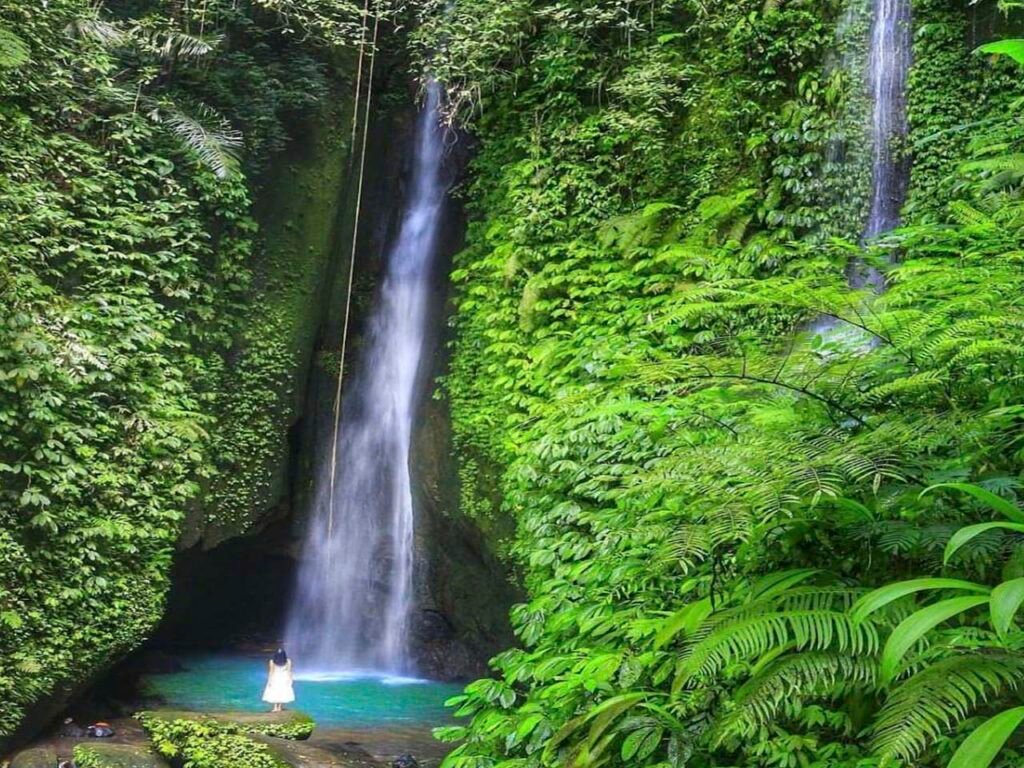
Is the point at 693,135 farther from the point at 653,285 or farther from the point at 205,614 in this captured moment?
the point at 205,614

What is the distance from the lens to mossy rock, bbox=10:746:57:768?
7.01 m

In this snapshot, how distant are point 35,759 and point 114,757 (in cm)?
65

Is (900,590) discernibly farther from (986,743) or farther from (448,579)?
(448,579)

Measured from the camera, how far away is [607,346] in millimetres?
7570

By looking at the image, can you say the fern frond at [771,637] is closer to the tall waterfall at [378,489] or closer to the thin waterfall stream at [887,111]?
the thin waterfall stream at [887,111]

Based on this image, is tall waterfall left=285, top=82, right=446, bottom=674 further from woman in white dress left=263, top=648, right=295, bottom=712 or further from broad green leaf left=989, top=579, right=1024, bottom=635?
broad green leaf left=989, top=579, right=1024, bottom=635

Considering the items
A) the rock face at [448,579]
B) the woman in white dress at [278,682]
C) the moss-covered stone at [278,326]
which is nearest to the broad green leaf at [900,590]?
the woman in white dress at [278,682]

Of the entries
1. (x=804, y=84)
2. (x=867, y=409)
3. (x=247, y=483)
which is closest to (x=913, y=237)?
(x=867, y=409)

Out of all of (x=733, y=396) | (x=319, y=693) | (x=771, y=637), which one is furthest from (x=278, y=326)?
(x=771, y=637)

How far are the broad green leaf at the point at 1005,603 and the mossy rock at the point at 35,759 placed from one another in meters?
7.23

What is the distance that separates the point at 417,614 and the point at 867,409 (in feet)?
28.5

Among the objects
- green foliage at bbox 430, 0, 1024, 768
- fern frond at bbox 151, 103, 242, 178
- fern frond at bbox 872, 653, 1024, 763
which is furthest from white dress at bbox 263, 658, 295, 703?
fern frond at bbox 872, 653, 1024, 763

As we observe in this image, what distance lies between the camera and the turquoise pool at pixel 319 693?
8.81 meters

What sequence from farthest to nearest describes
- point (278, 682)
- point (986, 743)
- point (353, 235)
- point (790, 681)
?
point (353, 235) → point (278, 682) → point (790, 681) → point (986, 743)
